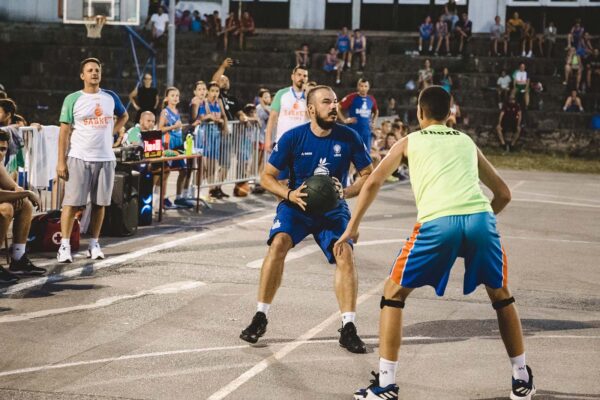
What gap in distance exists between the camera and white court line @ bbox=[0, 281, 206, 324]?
8578 mm

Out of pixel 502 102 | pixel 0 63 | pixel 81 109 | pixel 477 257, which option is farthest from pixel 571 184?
pixel 0 63

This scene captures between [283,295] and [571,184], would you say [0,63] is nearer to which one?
[571,184]

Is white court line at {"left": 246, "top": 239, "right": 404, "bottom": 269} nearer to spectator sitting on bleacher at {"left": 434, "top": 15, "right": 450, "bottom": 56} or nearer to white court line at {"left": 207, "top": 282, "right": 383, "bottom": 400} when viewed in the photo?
white court line at {"left": 207, "top": 282, "right": 383, "bottom": 400}

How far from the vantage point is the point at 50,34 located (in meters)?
37.8

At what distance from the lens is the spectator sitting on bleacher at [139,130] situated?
46.4 feet

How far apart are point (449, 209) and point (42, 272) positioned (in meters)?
5.41

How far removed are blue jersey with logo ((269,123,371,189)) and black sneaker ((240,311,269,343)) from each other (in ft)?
3.45

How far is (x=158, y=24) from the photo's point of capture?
116 feet

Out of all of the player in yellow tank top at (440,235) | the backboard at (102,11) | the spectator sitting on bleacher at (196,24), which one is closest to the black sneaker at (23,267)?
the player in yellow tank top at (440,235)

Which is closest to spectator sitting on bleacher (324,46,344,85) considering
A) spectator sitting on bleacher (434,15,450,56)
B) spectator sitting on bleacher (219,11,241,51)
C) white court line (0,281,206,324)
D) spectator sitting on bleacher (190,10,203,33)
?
spectator sitting on bleacher (434,15,450,56)

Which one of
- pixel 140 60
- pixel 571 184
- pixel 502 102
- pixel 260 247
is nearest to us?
pixel 260 247

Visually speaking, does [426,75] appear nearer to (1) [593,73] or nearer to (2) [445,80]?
(2) [445,80]

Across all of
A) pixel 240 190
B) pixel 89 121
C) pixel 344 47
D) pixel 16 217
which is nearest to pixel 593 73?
pixel 344 47

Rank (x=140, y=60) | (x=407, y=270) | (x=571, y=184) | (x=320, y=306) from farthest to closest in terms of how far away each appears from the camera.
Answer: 1. (x=140, y=60)
2. (x=571, y=184)
3. (x=320, y=306)
4. (x=407, y=270)
